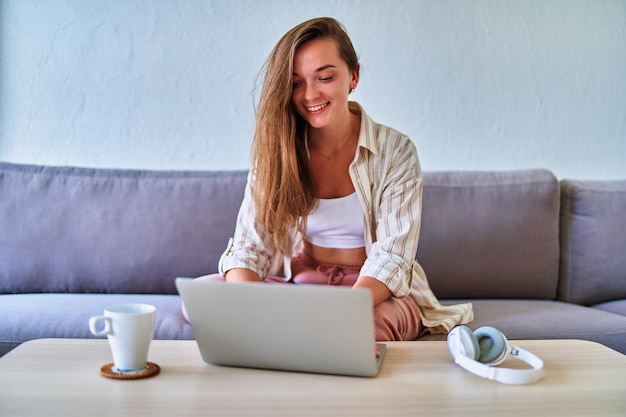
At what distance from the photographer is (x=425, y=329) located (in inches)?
70.8

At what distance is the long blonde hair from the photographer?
165cm

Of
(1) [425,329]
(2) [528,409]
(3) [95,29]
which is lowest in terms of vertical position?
(1) [425,329]

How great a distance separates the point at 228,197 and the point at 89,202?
1.51 feet

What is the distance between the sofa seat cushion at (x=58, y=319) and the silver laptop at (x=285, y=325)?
68cm

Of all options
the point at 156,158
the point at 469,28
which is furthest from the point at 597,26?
the point at 156,158

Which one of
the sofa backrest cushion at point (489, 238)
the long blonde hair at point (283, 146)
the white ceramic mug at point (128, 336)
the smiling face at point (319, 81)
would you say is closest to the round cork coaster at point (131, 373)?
the white ceramic mug at point (128, 336)

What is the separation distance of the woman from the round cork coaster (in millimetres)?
616

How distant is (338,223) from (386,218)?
6.2 inches

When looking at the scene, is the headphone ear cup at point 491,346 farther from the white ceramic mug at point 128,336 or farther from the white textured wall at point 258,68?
the white textured wall at point 258,68

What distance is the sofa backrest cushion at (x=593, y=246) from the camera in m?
2.27

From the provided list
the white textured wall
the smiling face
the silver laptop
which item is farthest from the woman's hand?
the white textured wall

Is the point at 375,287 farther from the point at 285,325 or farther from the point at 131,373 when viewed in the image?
the point at 131,373

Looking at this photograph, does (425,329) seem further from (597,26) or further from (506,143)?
(597,26)

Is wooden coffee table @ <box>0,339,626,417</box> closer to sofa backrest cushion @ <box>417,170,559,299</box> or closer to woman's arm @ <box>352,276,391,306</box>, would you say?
woman's arm @ <box>352,276,391,306</box>
